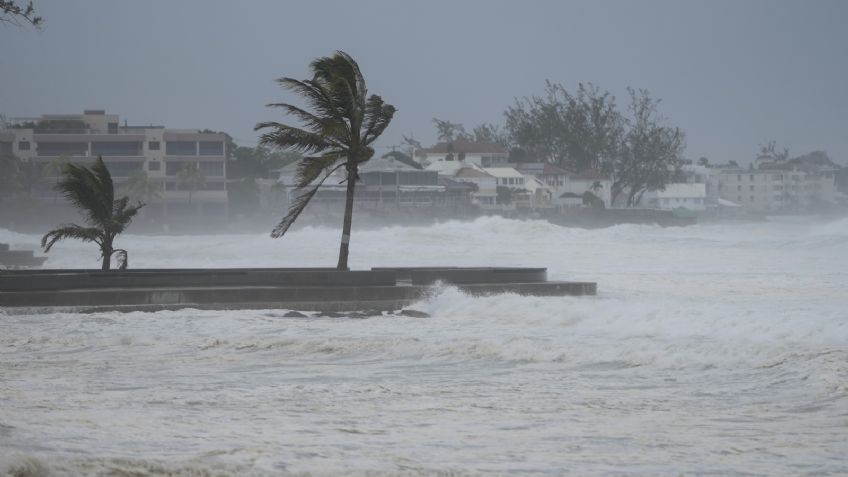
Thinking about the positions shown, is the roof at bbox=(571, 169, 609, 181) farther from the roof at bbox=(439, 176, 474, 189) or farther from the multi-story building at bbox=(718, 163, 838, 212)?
the multi-story building at bbox=(718, 163, 838, 212)

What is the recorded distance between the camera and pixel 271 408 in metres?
10.4

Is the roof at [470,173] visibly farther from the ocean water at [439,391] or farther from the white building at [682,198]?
the ocean water at [439,391]

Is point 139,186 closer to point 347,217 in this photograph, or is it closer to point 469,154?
point 469,154

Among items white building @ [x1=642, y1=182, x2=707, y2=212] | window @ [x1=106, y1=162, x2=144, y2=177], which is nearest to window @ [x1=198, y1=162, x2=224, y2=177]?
window @ [x1=106, y1=162, x2=144, y2=177]

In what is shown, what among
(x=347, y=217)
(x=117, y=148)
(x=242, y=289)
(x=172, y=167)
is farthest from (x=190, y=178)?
(x=242, y=289)

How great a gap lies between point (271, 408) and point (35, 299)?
9.31 metres

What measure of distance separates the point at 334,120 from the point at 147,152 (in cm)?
8507

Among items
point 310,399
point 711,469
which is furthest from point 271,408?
point 711,469

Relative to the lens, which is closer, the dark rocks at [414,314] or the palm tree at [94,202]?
the dark rocks at [414,314]

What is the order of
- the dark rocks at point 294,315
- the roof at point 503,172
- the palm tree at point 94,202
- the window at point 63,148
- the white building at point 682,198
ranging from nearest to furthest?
1. the dark rocks at point 294,315
2. the palm tree at point 94,202
3. the window at point 63,148
4. the roof at point 503,172
5. the white building at point 682,198

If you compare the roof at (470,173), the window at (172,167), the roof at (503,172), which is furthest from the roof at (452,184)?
the window at (172,167)

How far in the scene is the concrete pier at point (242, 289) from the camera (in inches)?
727

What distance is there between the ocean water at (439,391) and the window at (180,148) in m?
85.2

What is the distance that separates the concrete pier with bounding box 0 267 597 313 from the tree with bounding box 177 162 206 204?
7701 centimetres
